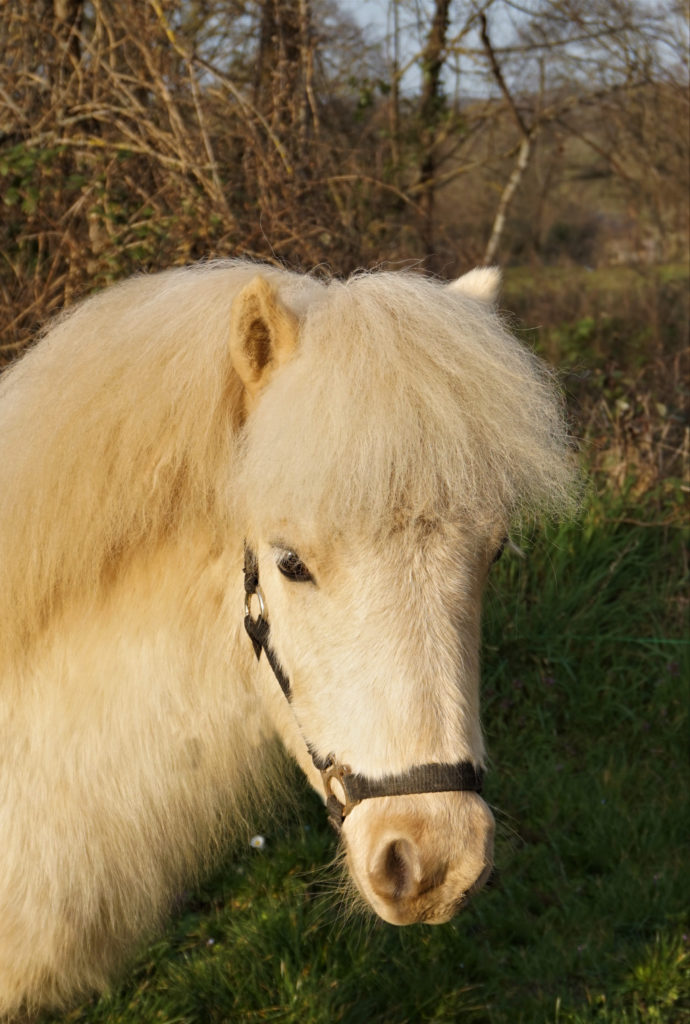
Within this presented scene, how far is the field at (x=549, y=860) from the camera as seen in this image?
2.61 meters

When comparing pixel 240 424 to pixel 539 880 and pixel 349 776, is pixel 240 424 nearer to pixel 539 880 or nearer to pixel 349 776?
pixel 349 776

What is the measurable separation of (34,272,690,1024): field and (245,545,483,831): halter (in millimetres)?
464

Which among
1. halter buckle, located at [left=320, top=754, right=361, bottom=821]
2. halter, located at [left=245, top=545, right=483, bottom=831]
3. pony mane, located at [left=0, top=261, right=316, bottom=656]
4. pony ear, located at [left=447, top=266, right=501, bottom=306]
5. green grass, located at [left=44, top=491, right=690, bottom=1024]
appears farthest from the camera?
green grass, located at [left=44, top=491, right=690, bottom=1024]

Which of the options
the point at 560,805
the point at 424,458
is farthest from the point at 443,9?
the point at 424,458

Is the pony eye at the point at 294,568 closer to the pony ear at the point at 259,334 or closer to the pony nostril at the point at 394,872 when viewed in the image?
the pony ear at the point at 259,334

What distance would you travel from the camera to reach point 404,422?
59.9 inches

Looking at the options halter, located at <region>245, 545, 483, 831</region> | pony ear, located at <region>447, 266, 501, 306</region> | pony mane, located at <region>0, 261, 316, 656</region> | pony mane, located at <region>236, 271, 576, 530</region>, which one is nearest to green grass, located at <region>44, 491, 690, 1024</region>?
pony mane, located at <region>236, 271, 576, 530</region>

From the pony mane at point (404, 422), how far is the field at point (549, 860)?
434mm

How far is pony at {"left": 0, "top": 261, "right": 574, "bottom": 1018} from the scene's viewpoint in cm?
150

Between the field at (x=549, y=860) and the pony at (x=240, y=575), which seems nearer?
the pony at (x=240, y=575)

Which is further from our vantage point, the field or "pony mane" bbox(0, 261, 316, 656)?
the field

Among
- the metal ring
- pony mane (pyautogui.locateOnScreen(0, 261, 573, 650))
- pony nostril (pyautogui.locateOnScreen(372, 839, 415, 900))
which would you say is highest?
pony mane (pyautogui.locateOnScreen(0, 261, 573, 650))

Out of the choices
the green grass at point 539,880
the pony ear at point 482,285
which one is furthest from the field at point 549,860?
the pony ear at point 482,285

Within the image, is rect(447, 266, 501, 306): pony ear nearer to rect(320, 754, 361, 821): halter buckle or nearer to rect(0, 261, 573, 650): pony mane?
rect(0, 261, 573, 650): pony mane
